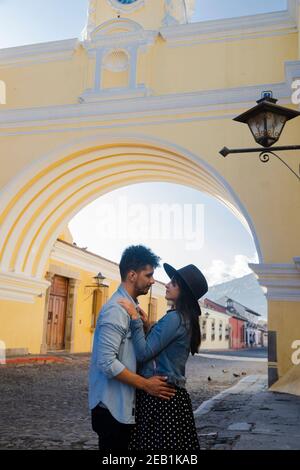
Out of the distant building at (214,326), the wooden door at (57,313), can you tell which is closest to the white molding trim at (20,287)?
the wooden door at (57,313)

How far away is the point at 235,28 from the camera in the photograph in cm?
963

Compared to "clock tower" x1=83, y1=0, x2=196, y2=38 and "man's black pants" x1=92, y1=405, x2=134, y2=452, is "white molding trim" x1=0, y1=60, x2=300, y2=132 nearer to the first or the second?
"clock tower" x1=83, y1=0, x2=196, y2=38

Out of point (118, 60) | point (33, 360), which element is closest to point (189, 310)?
point (118, 60)

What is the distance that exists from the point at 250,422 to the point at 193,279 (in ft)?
8.27

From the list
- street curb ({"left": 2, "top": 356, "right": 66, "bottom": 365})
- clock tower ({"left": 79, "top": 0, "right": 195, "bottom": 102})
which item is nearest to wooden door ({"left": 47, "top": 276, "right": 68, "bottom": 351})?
street curb ({"left": 2, "top": 356, "right": 66, "bottom": 365})

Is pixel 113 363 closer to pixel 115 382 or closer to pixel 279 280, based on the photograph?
pixel 115 382

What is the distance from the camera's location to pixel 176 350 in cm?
215

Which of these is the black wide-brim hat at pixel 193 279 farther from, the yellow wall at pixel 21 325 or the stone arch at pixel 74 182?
the yellow wall at pixel 21 325

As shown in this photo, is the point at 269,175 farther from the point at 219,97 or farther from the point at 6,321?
the point at 6,321

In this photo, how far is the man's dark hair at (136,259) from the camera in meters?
2.25

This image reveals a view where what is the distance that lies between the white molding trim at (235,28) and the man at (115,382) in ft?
28.6

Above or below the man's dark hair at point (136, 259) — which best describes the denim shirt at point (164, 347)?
below

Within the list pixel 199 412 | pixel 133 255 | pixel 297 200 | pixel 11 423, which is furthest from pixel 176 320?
pixel 297 200

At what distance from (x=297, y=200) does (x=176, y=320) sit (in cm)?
681
